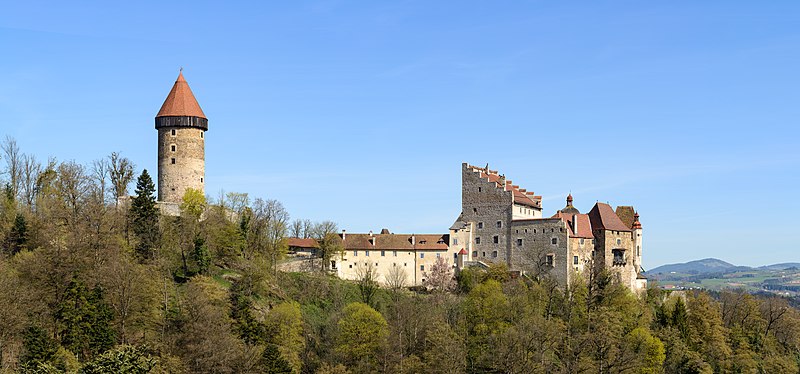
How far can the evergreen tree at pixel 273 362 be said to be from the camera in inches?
2140

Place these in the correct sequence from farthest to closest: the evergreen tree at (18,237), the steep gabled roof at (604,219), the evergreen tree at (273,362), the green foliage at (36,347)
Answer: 1. the steep gabled roof at (604,219)
2. the evergreen tree at (18,237)
3. the evergreen tree at (273,362)
4. the green foliage at (36,347)

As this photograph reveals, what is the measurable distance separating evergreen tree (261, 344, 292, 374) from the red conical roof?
2718 cm

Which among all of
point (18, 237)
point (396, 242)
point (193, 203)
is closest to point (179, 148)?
point (193, 203)

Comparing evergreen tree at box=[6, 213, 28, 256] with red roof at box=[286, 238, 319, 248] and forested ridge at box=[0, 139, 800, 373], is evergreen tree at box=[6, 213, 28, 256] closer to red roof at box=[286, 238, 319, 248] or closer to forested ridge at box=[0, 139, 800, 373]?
forested ridge at box=[0, 139, 800, 373]

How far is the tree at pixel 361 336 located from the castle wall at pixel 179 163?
19.2m

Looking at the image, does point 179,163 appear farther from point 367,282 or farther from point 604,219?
point 604,219

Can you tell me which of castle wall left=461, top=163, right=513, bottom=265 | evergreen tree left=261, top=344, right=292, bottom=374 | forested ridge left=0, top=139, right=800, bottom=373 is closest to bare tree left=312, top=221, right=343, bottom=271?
forested ridge left=0, top=139, right=800, bottom=373

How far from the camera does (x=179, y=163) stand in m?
74.2

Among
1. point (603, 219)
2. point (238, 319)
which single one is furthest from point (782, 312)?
point (238, 319)

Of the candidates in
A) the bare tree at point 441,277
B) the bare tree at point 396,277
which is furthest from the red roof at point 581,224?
A: the bare tree at point 396,277

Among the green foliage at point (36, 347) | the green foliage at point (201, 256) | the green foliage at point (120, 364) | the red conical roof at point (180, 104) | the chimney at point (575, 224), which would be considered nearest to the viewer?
the green foliage at point (120, 364)

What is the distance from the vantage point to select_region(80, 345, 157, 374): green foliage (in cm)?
4428

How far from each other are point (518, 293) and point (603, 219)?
13024mm

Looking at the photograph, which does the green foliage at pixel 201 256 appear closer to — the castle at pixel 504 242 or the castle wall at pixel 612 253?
the castle at pixel 504 242
